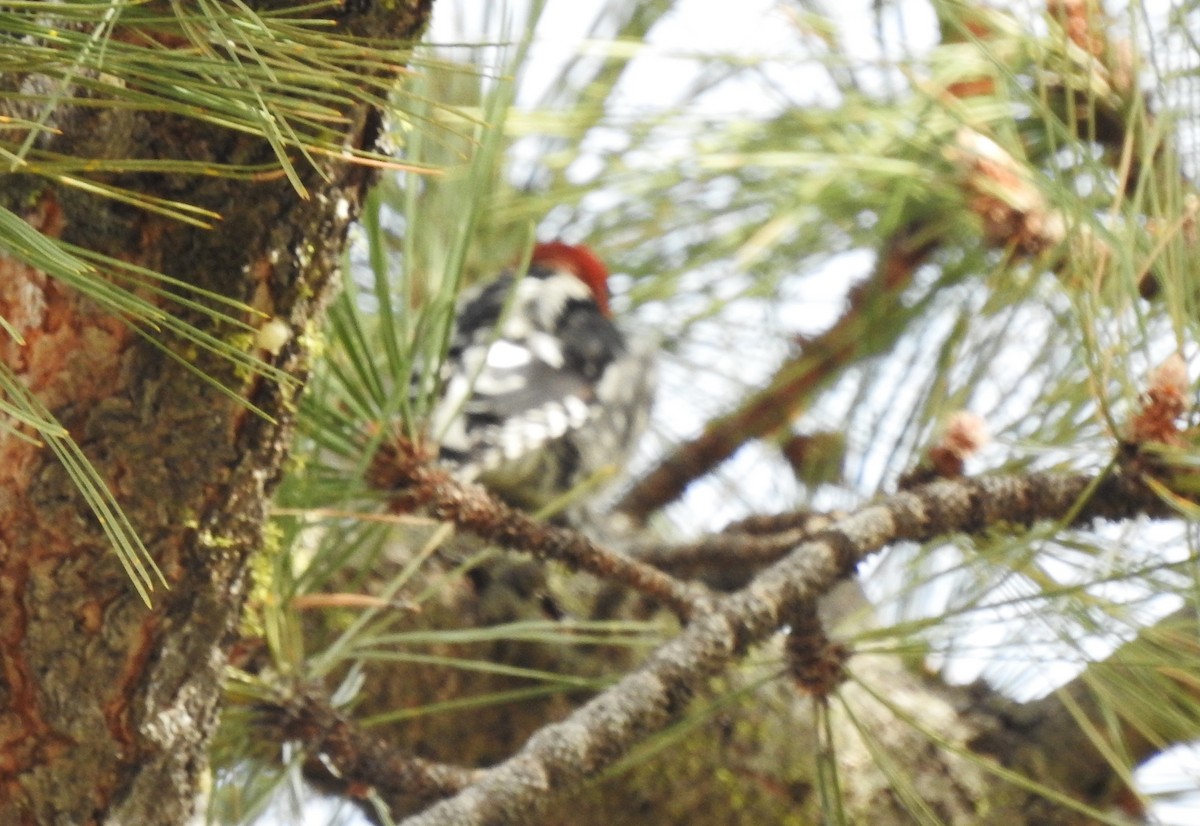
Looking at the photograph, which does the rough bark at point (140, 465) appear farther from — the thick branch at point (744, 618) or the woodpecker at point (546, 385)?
the woodpecker at point (546, 385)

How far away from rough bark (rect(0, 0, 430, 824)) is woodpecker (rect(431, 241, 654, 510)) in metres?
1.13

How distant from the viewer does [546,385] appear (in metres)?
2.33

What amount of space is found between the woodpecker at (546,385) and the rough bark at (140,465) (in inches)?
44.7

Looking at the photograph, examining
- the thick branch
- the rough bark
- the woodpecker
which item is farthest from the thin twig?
the woodpecker

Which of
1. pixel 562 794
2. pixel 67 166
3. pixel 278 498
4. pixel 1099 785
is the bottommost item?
pixel 1099 785

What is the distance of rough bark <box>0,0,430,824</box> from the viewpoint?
77 cm

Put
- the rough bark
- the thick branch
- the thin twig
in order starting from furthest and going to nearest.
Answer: the thin twig → the thick branch → the rough bark

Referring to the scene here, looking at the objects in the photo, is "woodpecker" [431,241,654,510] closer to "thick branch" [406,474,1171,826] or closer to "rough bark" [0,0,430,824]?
"thick branch" [406,474,1171,826]

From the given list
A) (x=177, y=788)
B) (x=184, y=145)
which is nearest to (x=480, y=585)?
(x=177, y=788)

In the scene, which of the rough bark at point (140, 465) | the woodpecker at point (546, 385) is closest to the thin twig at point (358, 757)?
the rough bark at point (140, 465)

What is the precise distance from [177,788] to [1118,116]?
3.82ft

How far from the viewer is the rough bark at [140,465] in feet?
2.54

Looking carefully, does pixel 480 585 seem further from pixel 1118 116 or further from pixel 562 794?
pixel 1118 116

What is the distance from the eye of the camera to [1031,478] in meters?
1.16
